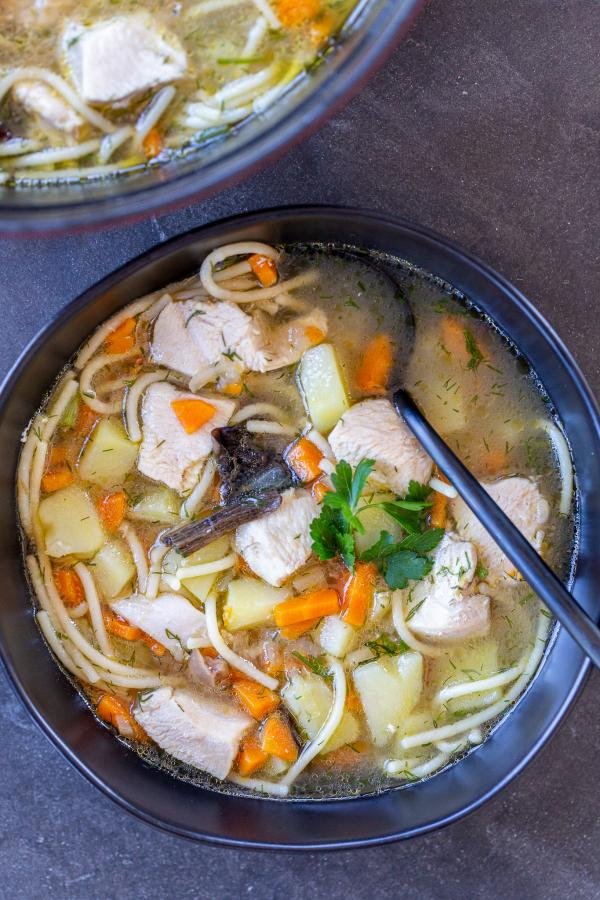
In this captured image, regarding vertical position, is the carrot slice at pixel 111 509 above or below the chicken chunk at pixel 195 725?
above

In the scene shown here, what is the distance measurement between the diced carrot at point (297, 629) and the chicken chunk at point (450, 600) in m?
0.35

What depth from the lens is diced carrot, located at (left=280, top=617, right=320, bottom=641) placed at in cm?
316

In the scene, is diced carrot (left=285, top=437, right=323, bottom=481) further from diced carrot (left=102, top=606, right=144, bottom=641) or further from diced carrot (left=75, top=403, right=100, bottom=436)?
diced carrot (left=102, top=606, right=144, bottom=641)

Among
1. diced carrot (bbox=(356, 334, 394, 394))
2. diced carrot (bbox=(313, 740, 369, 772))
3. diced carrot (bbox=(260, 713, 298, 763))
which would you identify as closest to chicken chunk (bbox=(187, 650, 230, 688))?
diced carrot (bbox=(260, 713, 298, 763))

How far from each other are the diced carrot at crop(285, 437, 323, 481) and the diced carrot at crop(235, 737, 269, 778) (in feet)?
3.22

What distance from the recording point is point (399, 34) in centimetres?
244

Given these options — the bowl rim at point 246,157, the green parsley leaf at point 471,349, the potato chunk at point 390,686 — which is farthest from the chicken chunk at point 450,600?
the bowl rim at point 246,157

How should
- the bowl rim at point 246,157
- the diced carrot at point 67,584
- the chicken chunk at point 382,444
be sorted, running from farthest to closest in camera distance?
the diced carrot at point 67,584 < the chicken chunk at point 382,444 < the bowl rim at point 246,157

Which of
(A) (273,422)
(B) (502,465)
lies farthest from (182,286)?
(B) (502,465)

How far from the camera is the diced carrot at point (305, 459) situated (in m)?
3.16

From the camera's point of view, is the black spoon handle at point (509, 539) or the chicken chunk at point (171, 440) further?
the chicken chunk at point (171, 440)

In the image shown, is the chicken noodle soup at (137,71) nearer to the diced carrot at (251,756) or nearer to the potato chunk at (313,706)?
the potato chunk at (313,706)

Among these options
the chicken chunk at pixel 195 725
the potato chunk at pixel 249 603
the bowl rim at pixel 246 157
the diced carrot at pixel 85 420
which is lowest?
the chicken chunk at pixel 195 725

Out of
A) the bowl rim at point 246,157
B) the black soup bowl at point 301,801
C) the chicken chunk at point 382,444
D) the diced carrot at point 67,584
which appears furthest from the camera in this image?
the diced carrot at point 67,584
